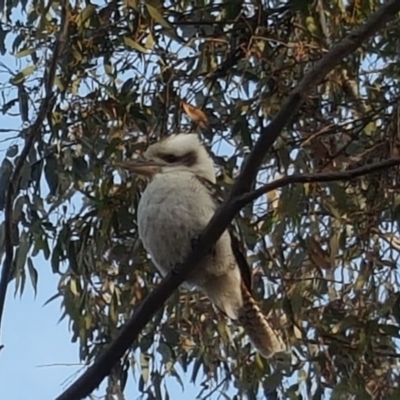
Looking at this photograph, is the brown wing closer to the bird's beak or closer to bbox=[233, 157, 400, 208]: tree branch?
the bird's beak

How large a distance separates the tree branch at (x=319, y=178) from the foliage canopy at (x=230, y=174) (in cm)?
95

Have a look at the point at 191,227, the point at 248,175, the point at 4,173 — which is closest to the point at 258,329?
the point at 191,227

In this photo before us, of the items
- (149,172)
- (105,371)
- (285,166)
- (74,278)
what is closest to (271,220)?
(285,166)

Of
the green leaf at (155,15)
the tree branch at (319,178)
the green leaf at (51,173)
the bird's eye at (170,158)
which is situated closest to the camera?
the tree branch at (319,178)

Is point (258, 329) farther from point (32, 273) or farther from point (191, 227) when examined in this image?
point (32, 273)

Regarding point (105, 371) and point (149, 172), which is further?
point (149, 172)

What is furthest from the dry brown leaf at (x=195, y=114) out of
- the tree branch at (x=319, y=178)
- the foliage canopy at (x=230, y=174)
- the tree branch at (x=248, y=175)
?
the tree branch at (x=319, y=178)

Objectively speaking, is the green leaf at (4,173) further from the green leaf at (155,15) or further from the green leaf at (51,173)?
the green leaf at (155,15)

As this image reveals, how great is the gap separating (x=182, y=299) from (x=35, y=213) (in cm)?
57

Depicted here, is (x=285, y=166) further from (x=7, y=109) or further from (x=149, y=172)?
(x=7, y=109)

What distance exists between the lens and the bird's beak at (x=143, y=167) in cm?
292

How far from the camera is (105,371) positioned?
1839mm

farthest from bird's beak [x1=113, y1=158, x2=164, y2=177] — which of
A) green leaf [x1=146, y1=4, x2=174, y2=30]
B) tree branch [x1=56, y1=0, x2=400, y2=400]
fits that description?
tree branch [x1=56, y1=0, x2=400, y2=400]

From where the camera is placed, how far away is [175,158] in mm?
3023
